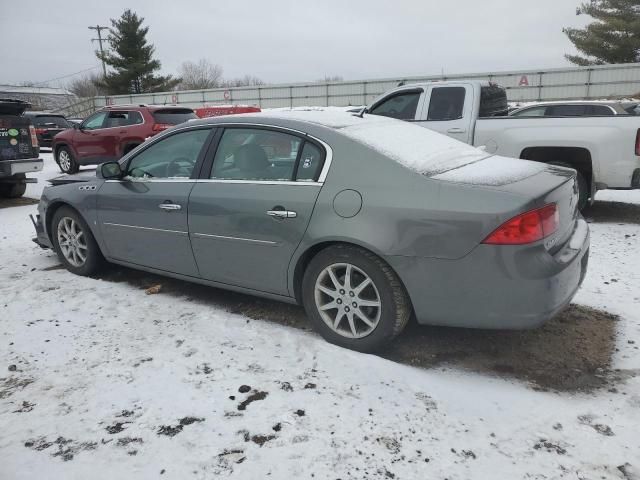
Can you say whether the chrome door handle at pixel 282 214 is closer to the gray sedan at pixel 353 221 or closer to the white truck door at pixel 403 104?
the gray sedan at pixel 353 221

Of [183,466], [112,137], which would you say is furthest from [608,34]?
[183,466]

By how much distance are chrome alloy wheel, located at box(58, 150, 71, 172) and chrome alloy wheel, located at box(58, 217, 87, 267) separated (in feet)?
32.3

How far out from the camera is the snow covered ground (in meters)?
2.28

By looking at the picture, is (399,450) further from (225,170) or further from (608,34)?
(608,34)

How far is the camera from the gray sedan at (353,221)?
276 centimetres

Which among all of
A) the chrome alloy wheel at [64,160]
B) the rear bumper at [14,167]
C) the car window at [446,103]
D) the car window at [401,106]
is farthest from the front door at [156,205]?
the chrome alloy wheel at [64,160]

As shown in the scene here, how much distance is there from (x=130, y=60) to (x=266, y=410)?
51984 millimetres

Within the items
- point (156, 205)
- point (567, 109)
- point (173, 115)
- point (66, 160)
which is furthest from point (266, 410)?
point (66, 160)

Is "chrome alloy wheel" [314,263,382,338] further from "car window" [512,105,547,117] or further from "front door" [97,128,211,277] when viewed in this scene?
"car window" [512,105,547,117]

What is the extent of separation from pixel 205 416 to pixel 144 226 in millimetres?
2043

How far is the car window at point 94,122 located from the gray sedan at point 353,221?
9.67 m

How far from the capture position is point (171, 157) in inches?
165

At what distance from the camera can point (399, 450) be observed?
2355 mm

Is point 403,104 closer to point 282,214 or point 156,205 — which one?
point 156,205
